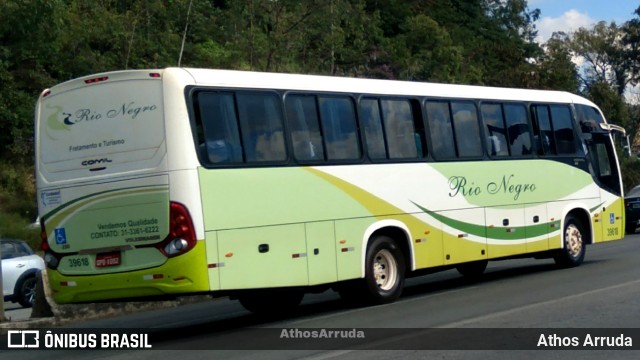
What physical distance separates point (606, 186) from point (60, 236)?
39.4ft

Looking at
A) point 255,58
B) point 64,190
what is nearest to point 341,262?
point 64,190

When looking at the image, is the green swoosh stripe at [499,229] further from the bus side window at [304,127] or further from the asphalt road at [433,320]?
the bus side window at [304,127]

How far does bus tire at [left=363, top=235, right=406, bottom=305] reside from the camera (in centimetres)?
1452

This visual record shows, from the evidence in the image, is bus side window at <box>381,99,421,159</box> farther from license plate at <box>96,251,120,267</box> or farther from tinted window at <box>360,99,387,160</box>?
license plate at <box>96,251,120,267</box>

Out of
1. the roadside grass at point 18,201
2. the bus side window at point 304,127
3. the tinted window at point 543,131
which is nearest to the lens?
the bus side window at point 304,127

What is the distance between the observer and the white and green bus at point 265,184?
472 inches

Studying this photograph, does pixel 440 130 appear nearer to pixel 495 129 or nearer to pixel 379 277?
pixel 495 129

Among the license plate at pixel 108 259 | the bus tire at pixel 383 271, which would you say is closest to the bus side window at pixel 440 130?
the bus tire at pixel 383 271

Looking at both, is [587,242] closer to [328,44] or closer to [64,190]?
[64,190]

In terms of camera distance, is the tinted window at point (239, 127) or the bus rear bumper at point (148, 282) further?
the tinted window at point (239, 127)

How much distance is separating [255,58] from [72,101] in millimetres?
16904

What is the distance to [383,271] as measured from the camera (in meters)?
15.0

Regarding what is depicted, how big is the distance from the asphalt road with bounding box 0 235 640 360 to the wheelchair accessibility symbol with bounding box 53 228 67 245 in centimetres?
141

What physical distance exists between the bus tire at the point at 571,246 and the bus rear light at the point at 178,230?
377 inches
